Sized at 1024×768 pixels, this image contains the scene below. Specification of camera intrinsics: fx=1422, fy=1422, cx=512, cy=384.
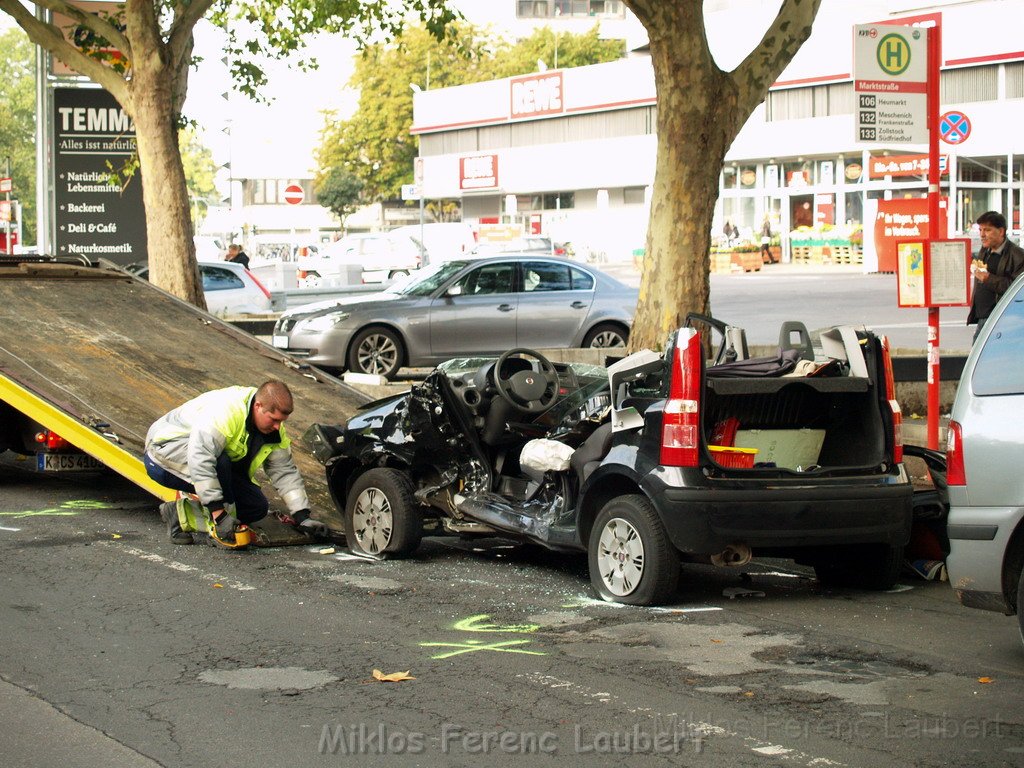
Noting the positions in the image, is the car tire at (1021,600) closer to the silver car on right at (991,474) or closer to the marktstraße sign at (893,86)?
the silver car on right at (991,474)

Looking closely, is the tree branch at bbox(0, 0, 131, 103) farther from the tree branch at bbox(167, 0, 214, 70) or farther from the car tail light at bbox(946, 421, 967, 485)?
the car tail light at bbox(946, 421, 967, 485)

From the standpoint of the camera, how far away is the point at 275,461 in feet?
29.9

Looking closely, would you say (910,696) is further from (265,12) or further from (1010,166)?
(1010,166)

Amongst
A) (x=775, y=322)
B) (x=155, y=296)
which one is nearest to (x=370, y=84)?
(x=775, y=322)

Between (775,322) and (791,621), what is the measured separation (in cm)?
1935

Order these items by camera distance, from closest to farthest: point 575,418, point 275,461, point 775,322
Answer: point 575,418
point 275,461
point 775,322

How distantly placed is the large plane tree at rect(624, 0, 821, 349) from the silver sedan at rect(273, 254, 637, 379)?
490 centimetres

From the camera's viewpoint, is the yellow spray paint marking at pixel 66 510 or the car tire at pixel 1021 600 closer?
the car tire at pixel 1021 600

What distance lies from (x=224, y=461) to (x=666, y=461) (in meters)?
3.07

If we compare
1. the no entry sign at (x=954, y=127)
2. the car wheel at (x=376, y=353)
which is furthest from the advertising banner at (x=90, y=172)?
the no entry sign at (x=954, y=127)

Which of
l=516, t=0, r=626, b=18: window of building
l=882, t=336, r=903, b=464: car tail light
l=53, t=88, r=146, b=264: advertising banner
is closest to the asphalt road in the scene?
l=882, t=336, r=903, b=464: car tail light

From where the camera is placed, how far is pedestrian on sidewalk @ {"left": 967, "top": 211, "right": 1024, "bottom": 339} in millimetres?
11891

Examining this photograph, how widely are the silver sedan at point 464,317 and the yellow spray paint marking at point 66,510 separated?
657 centimetres

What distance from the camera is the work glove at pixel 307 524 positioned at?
9.16m
